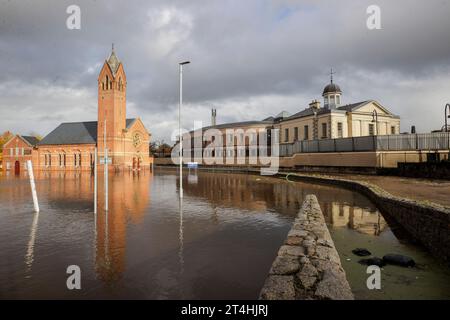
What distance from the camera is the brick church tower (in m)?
58.2

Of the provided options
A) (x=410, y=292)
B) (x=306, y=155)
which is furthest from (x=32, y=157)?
(x=410, y=292)

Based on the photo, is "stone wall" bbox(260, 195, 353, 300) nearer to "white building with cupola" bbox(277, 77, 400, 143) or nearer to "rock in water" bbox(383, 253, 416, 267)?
"rock in water" bbox(383, 253, 416, 267)

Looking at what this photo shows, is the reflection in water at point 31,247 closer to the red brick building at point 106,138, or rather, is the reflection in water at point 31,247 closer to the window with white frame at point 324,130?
the window with white frame at point 324,130

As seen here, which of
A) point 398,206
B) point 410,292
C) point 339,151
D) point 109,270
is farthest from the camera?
point 339,151

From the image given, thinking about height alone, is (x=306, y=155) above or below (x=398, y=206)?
above

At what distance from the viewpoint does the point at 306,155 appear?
127ft

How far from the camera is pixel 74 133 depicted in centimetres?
6669

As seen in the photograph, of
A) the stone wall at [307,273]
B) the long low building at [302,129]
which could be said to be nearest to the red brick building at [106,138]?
the long low building at [302,129]

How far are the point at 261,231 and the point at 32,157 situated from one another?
7483 cm

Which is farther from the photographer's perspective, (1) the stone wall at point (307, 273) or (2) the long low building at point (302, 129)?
(2) the long low building at point (302, 129)

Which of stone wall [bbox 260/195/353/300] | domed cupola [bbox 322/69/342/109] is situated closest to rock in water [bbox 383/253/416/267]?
stone wall [bbox 260/195/353/300]

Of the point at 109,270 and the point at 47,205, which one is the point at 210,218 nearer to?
the point at 109,270

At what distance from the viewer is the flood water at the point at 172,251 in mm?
4801
